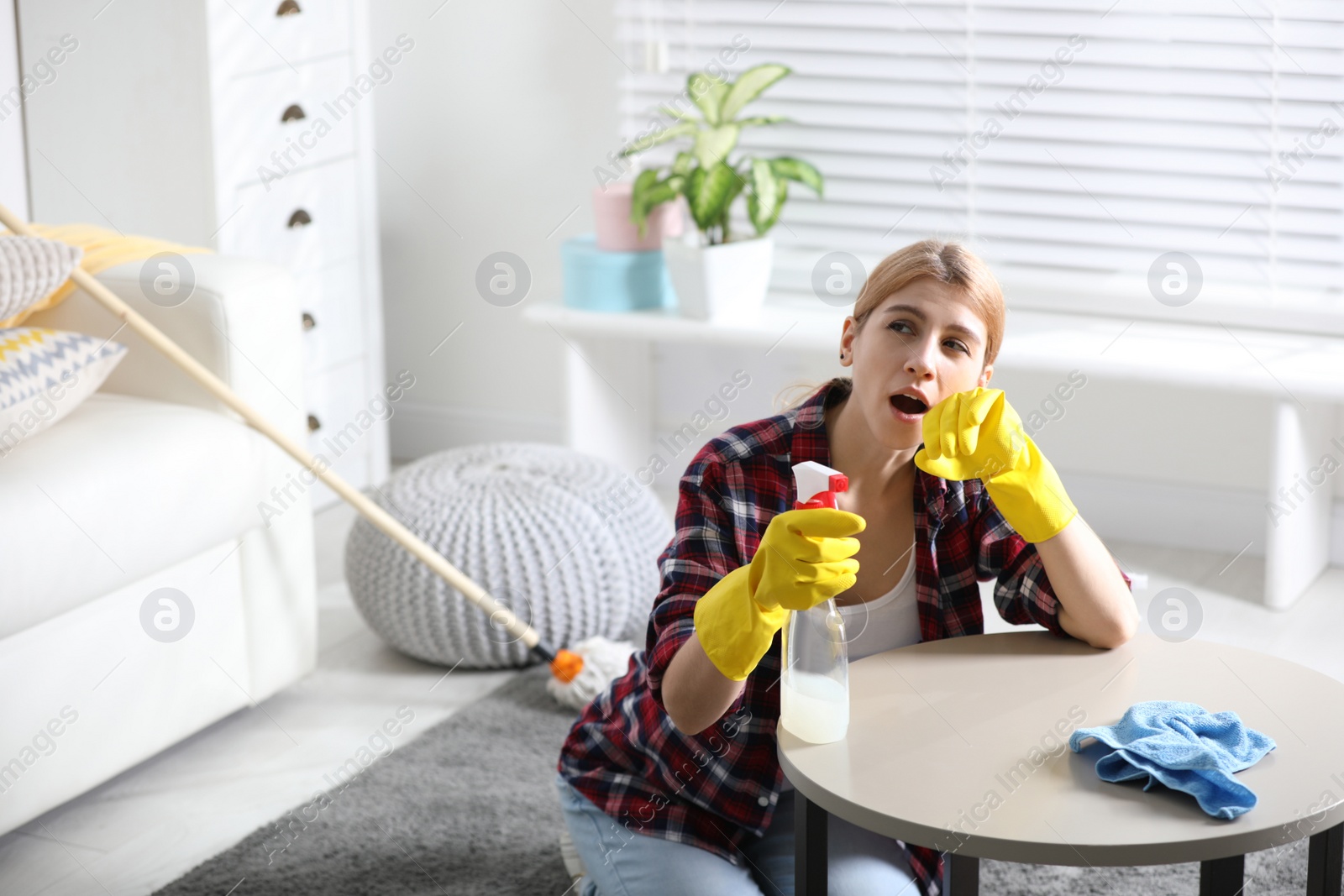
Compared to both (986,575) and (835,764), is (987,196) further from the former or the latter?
(835,764)

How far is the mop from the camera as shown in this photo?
2.24 metres

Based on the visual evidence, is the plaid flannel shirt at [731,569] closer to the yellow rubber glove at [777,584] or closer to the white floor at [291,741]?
the yellow rubber glove at [777,584]

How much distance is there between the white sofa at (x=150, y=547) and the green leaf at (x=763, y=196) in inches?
40.7

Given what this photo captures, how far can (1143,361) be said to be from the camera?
278cm

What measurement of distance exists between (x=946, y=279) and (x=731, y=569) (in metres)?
0.36

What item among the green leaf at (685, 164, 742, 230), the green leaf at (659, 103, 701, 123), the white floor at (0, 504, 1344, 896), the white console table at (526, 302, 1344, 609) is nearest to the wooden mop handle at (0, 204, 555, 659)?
the white floor at (0, 504, 1344, 896)

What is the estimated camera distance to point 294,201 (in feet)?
10.5

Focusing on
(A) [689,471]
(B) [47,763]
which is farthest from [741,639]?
(B) [47,763]

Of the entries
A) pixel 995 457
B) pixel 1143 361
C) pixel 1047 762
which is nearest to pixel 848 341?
pixel 995 457

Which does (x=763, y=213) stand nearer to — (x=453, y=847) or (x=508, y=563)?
(x=508, y=563)

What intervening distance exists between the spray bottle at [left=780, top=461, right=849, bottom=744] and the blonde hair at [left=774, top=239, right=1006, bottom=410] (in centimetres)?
23

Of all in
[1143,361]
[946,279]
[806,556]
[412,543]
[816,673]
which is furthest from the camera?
[1143,361]

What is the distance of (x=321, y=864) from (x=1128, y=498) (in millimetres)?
1942

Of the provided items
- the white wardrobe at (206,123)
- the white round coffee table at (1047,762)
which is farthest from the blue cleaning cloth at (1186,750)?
the white wardrobe at (206,123)
